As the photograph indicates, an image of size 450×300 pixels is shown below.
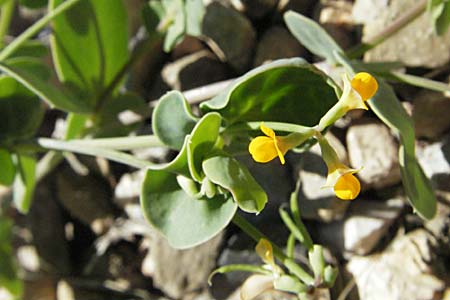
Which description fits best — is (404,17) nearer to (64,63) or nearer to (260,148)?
(260,148)

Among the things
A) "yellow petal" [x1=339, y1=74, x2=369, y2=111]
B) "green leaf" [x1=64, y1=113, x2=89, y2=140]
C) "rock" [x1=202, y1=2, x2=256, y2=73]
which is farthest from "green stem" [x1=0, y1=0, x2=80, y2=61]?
"yellow petal" [x1=339, y1=74, x2=369, y2=111]

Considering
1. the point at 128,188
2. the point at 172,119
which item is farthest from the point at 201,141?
the point at 128,188

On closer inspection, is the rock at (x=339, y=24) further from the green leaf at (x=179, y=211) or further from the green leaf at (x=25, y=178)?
the green leaf at (x=25, y=178)

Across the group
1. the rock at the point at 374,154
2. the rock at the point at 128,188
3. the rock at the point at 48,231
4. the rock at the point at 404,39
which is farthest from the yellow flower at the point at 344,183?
the rock at the point at 48,231

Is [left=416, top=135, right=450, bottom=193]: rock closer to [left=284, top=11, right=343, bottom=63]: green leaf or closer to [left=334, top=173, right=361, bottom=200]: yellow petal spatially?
[left=284, top=11, right=343, bottom=63]: green leaf

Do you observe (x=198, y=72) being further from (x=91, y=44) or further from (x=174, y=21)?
(x=91, y=44)

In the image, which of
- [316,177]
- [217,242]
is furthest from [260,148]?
[217,242]
